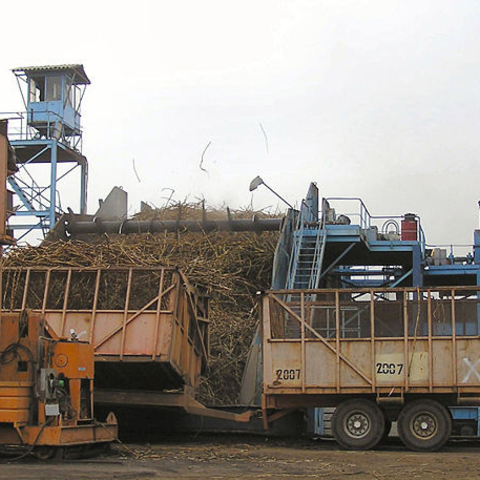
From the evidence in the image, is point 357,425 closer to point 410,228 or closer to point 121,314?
point 121,314

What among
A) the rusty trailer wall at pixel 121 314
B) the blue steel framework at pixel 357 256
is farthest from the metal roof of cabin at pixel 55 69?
the rusty trailer wall at pixel 121 314

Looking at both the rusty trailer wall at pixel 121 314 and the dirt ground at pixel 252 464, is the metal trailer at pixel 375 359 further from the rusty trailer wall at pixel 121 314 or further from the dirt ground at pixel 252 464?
the rusty trailer wall at pixel 121 314

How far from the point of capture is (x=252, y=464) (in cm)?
1395

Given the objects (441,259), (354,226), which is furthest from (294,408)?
(441,259)

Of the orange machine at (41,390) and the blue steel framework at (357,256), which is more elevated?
the blue steel framework at (357,256)

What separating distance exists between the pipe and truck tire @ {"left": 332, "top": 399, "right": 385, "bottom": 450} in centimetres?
972

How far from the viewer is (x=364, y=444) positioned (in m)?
16.9

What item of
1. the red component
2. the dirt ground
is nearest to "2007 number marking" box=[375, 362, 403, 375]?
the dirt ground

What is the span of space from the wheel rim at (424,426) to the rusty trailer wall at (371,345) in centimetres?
48

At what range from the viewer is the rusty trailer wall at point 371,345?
55.7 ft

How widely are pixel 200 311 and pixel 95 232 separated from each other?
8.57m

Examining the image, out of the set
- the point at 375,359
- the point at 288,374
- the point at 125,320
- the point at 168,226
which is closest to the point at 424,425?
the point at 375,359

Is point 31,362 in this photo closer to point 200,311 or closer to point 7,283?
point 7,283

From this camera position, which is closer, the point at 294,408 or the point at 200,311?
the point at 294,408
